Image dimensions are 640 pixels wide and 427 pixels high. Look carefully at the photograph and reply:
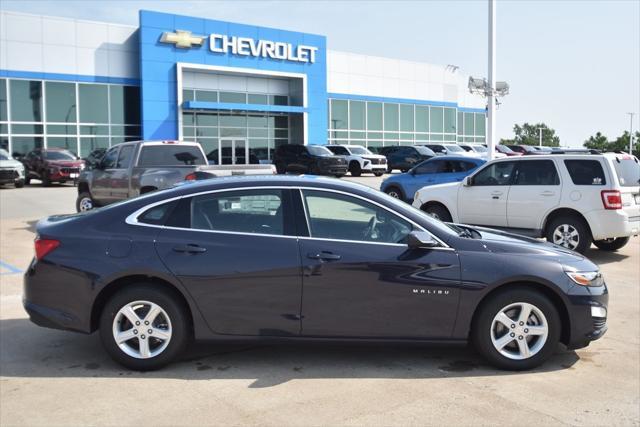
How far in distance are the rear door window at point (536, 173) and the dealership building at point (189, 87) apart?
2877 cm

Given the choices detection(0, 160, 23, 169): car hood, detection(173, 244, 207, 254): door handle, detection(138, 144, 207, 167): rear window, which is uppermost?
detection(0, 160, 23, 169): car hood

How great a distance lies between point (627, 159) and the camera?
32.8 ft

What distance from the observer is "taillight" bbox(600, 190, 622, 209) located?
9555 mm

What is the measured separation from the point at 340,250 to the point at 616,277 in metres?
5.69

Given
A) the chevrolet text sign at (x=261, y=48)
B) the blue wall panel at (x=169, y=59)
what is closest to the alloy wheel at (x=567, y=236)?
the blue wall panel at (x=169, y=59)

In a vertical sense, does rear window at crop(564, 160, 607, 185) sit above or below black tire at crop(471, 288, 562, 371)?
above

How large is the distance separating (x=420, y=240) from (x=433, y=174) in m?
11.0

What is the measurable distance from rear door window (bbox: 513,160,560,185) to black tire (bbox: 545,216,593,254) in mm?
637

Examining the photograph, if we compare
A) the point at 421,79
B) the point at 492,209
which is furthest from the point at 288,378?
the point at 421,79

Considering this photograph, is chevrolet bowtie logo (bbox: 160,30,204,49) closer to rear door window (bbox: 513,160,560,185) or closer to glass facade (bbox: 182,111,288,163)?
glass facade (bbox: 182,111,288,163)

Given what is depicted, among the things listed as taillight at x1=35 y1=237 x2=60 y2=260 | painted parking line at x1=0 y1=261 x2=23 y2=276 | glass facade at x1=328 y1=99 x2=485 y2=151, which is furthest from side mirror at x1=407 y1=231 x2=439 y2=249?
glass facade at x1=328 y1=99 x2=485 y2=151

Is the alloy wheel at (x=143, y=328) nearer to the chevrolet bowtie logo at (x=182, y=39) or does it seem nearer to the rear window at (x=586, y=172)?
the rear window at (x=586, y=172)

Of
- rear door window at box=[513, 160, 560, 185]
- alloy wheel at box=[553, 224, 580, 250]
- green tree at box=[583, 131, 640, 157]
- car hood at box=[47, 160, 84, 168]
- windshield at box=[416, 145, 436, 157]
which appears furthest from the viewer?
green tree at box=[583, 131, 640, 157]

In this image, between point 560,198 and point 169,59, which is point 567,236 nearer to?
point 560,198
